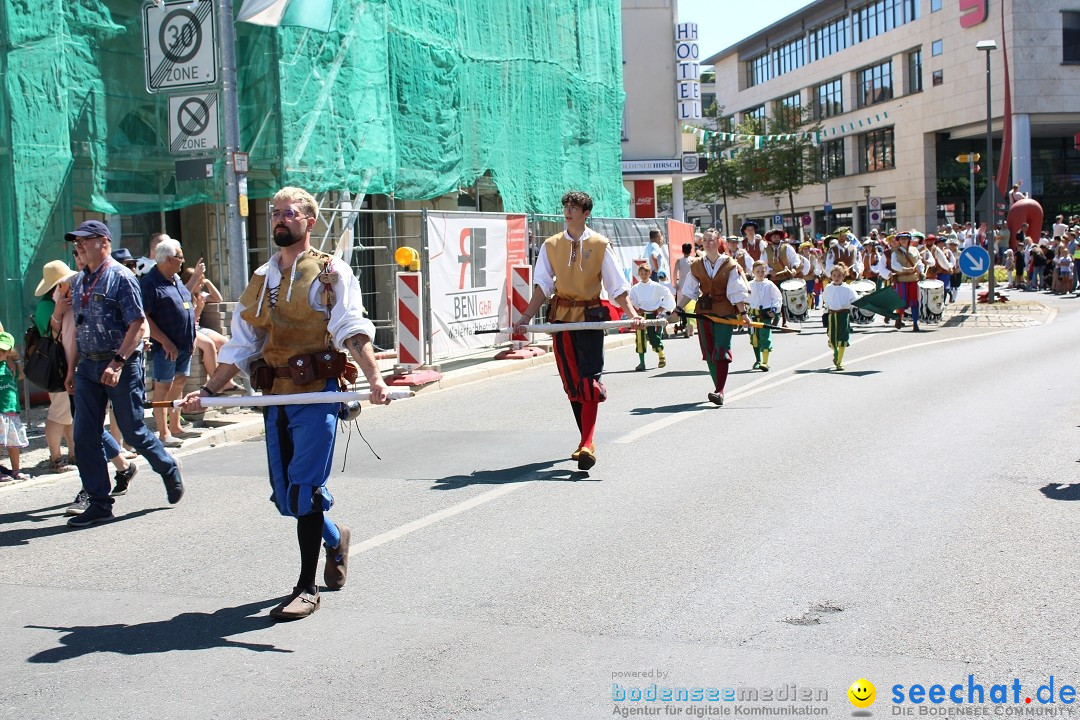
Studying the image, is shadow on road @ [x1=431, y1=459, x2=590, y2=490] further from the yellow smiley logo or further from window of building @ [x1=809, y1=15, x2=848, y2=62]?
window of building @ [x1=809, y1=15, x2=848, y2=62]

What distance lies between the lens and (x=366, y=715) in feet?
14.2

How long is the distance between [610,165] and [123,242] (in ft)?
50.0

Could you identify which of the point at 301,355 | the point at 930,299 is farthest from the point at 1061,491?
the point at 930,299

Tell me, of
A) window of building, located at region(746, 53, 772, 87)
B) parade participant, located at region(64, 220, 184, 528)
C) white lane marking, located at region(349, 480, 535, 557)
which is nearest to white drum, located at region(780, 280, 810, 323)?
white lane marking, located at region(349, 480, 535, 557)

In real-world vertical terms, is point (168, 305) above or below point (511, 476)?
above

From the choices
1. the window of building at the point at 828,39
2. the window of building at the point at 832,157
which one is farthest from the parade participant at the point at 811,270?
the window of building at the point at 828,39

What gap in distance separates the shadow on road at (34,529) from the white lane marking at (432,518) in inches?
78.7

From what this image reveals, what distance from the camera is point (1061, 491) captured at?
799 centimetres

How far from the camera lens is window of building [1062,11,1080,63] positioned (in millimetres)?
54844

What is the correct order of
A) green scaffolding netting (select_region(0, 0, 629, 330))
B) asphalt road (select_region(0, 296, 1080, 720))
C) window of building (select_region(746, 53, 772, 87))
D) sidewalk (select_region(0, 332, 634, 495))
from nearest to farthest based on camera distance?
asphalt road (select_region(0, 296, 1080, 720)) < sidewalk (select_region(0, 332, 634, 495)) < green scaffolding netting (select_region(0, 0, 629, 330)) < window of building (select_region(746, 53, 772, 87))

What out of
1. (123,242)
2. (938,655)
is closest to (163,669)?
(938,655)

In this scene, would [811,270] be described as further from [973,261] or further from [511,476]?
[511,476]

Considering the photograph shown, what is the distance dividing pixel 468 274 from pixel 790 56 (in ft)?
214

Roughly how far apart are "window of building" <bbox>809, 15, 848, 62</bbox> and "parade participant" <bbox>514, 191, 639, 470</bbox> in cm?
6529
